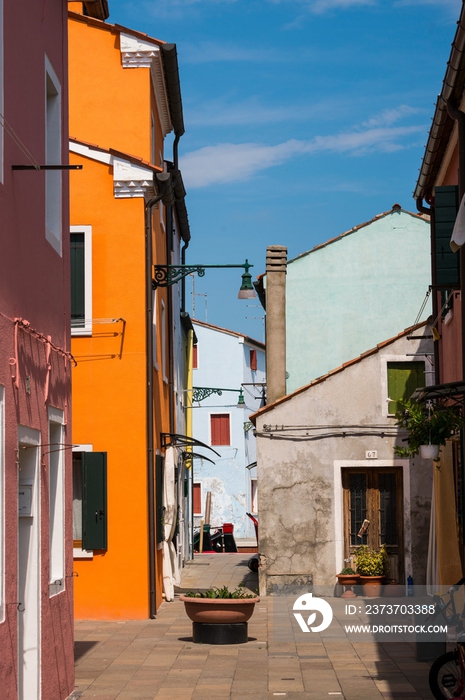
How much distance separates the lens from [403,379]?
18.5 metres

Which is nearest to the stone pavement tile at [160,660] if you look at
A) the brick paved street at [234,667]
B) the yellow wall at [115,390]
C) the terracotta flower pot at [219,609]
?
the brick paved street at [234,667]

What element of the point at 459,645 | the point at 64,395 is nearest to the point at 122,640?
the point at 64,395

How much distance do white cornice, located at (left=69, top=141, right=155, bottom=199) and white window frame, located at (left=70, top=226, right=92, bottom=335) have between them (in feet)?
2.64

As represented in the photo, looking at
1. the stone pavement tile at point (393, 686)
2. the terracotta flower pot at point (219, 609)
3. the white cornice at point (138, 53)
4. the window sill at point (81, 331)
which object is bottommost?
the stone pavement tile at point (393, 686)

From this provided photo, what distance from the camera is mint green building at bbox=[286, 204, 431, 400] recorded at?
23406mm

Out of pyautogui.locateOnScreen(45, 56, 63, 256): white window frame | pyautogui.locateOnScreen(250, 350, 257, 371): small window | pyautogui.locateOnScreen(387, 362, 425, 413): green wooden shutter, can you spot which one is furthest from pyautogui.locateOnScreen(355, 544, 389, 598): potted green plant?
pyautogui.locateOnScreen(250, 350, 257, 371): small window

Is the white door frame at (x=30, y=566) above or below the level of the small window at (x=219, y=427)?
below

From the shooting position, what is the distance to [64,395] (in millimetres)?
9508

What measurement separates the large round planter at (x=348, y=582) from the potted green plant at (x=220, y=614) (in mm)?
5059

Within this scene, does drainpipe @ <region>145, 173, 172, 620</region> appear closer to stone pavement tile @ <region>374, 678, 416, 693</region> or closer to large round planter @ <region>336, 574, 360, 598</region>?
large round planter @ <region>336, 574, 360, 598</region>

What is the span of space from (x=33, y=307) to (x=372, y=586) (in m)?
11.3

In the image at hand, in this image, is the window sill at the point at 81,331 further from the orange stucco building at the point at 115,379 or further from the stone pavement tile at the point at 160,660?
the stone pavement tile at the point at 160,660

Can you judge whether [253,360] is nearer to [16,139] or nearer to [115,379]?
[115,379]

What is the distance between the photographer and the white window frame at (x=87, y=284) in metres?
15.9
